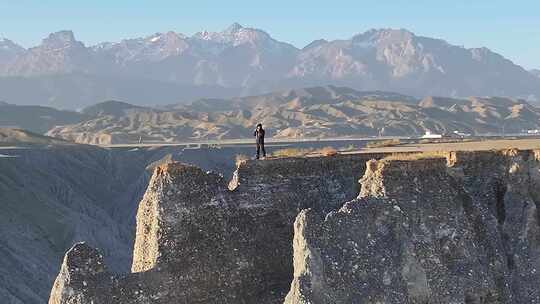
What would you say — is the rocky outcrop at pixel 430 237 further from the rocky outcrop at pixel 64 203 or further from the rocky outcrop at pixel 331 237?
the rocky outcrop at pixel 64 203

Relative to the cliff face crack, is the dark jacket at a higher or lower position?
higher

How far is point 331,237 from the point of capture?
68.8 ft

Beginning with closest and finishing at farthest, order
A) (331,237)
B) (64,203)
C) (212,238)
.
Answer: (331,237)
(212,238)
(64,203)

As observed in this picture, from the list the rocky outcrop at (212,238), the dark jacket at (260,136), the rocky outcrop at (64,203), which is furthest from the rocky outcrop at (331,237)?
the rocky outcrop at (64,203)

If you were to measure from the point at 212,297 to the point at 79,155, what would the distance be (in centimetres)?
9892

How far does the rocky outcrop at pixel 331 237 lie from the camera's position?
2116 centimetres

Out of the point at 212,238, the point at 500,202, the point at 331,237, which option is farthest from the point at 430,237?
the point at 212,238

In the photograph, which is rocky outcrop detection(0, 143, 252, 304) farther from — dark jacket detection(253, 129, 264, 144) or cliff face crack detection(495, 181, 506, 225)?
cliff face crack detection(495, 181, 506, 225)

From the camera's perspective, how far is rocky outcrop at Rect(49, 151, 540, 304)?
69.4 feet

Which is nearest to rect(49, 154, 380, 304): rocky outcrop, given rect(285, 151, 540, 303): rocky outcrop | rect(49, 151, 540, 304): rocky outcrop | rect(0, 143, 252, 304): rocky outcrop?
rect(49, 151, 540, 304): rocky outcrop

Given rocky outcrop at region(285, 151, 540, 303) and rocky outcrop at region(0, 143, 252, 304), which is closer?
rocky outcrop at region(285, 151, 540, 303)

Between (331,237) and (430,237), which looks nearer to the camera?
(331,237)

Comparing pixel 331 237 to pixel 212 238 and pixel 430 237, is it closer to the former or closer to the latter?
pixel 430 237

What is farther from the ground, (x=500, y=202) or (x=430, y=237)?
(x=500, y=202)
